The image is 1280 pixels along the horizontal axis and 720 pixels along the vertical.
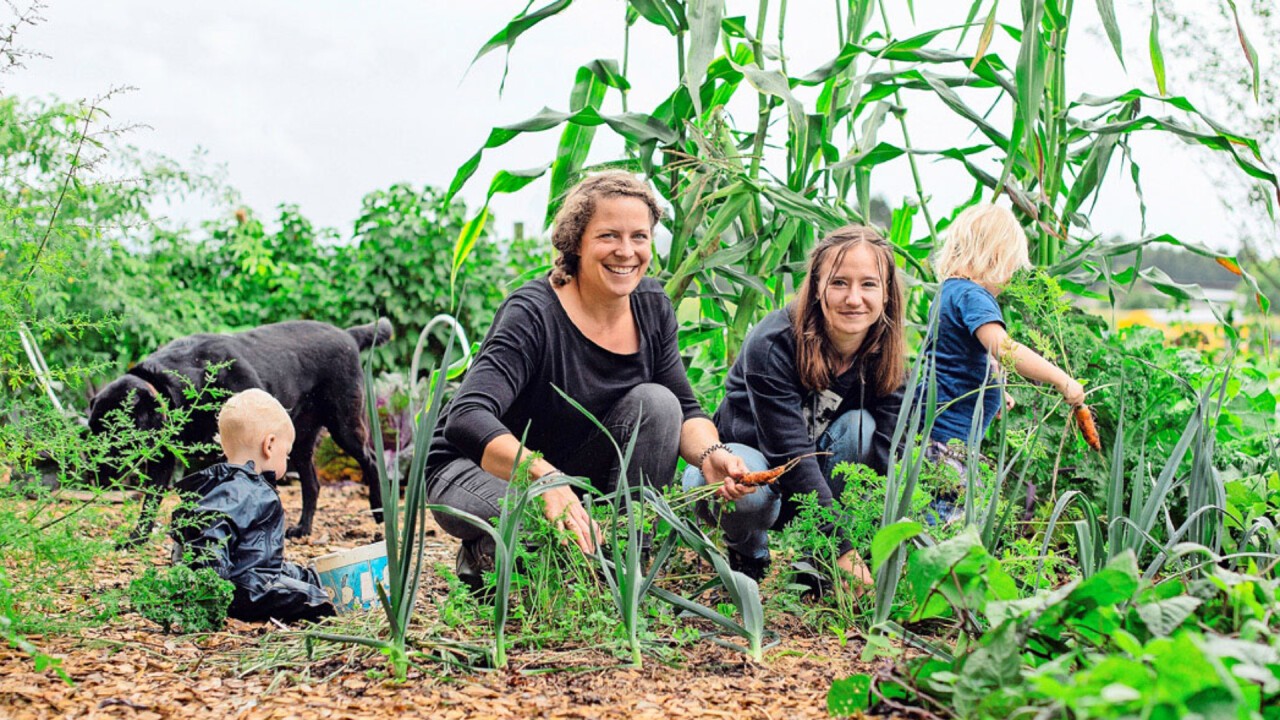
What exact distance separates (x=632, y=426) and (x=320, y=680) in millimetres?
1049

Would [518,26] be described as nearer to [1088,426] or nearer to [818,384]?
[818,384]

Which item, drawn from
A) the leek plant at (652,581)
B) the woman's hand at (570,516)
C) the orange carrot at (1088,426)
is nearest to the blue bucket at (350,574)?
the woman's hand at (570,516)

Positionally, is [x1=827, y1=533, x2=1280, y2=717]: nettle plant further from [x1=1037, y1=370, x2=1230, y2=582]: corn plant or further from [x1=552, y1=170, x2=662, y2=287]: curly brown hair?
[x1=552, y1=170, x2=662, y2=287]: curly brown hair

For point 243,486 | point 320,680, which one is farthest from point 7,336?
point 320,680

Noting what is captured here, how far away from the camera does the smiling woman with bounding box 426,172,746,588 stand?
2564mm

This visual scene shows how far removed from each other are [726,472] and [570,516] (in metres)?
0.50

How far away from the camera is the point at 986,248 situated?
2957 mm

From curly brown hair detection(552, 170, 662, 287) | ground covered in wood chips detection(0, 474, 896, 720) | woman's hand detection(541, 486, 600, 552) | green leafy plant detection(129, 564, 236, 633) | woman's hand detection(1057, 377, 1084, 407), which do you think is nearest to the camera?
ground covered in wood chips detection(0, 474, 896, 720)

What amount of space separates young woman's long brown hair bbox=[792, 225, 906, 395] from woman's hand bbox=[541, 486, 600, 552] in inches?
33.0

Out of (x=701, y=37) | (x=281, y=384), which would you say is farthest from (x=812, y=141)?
(x=281, y=384)

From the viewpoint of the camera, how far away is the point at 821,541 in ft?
7.34

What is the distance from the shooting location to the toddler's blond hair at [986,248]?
116 inches

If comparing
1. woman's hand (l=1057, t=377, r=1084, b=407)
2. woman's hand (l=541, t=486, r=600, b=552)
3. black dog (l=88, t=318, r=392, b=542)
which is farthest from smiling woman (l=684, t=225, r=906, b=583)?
black dog (l=88, t=318, r=392, b=542)

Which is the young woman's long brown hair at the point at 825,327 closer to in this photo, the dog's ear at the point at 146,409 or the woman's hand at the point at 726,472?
the woman's hand at the point at 726,472
